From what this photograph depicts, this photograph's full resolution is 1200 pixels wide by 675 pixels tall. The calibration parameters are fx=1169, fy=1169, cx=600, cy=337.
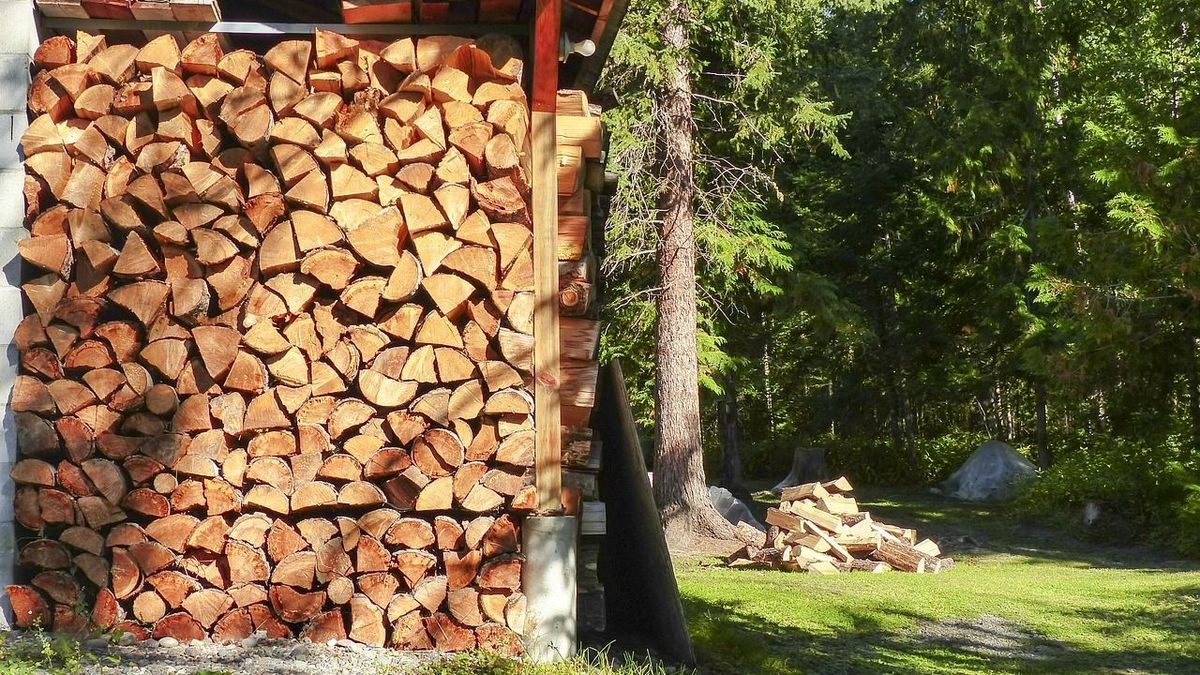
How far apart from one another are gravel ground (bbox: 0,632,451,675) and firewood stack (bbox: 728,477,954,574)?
706 cm

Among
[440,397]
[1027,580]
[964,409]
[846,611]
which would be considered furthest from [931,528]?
[440,397]

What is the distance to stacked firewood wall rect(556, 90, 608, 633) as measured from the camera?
5.46 meters

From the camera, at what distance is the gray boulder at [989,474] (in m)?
19.4

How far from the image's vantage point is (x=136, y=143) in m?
5.25

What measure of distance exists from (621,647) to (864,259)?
18940 mm

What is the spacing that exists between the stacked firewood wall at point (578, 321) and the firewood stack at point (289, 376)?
32cm

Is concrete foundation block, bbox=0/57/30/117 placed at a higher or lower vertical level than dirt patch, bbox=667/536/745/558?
higher

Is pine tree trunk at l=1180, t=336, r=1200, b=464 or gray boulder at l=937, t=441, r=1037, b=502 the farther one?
gray boulder at l=937, t=441, r=1037, b=502

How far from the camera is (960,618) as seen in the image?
345 inches

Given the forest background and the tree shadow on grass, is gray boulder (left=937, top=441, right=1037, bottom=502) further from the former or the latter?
the tree shadow on grass

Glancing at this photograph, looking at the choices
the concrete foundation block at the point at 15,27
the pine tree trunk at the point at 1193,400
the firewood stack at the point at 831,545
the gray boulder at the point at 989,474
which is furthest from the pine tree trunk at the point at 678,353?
the concrete foundation block at the point at 15,27

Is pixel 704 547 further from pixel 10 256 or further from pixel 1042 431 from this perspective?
pixel 1042 431

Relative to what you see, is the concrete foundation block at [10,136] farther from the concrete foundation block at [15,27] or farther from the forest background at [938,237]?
the forest background at [938,237]

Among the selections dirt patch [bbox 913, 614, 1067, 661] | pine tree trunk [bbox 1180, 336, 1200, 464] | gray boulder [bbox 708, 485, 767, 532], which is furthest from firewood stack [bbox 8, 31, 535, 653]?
pine tree trunk [bbox 1180, 336, 1200, 464]
